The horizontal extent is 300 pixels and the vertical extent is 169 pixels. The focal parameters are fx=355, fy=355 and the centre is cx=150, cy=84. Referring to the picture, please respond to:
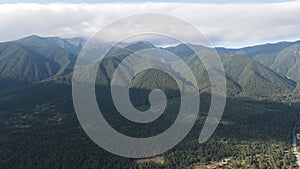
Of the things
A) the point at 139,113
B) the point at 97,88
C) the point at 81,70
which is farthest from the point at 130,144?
the point at 81,70

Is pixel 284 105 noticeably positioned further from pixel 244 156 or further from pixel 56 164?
pixel 56 164

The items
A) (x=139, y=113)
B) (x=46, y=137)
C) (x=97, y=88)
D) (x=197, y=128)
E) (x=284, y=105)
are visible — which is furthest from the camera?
(x=97, y=88)

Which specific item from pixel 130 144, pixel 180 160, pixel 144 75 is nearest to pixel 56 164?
pixel 130 144

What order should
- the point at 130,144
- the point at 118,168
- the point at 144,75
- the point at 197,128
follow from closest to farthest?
the point at 118,168
the point at 130,144
the point at 197,128
the point at 144,75

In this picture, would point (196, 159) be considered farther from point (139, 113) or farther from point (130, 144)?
point (139, 113)

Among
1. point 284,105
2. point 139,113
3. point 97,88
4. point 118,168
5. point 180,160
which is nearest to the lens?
point 118,168

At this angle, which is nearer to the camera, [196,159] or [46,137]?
[196,159]

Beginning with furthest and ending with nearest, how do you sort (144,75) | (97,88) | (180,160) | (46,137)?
(144,75), (97,88), (46,137), (180,160)

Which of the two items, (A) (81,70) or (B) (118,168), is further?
(A) (81,70)
